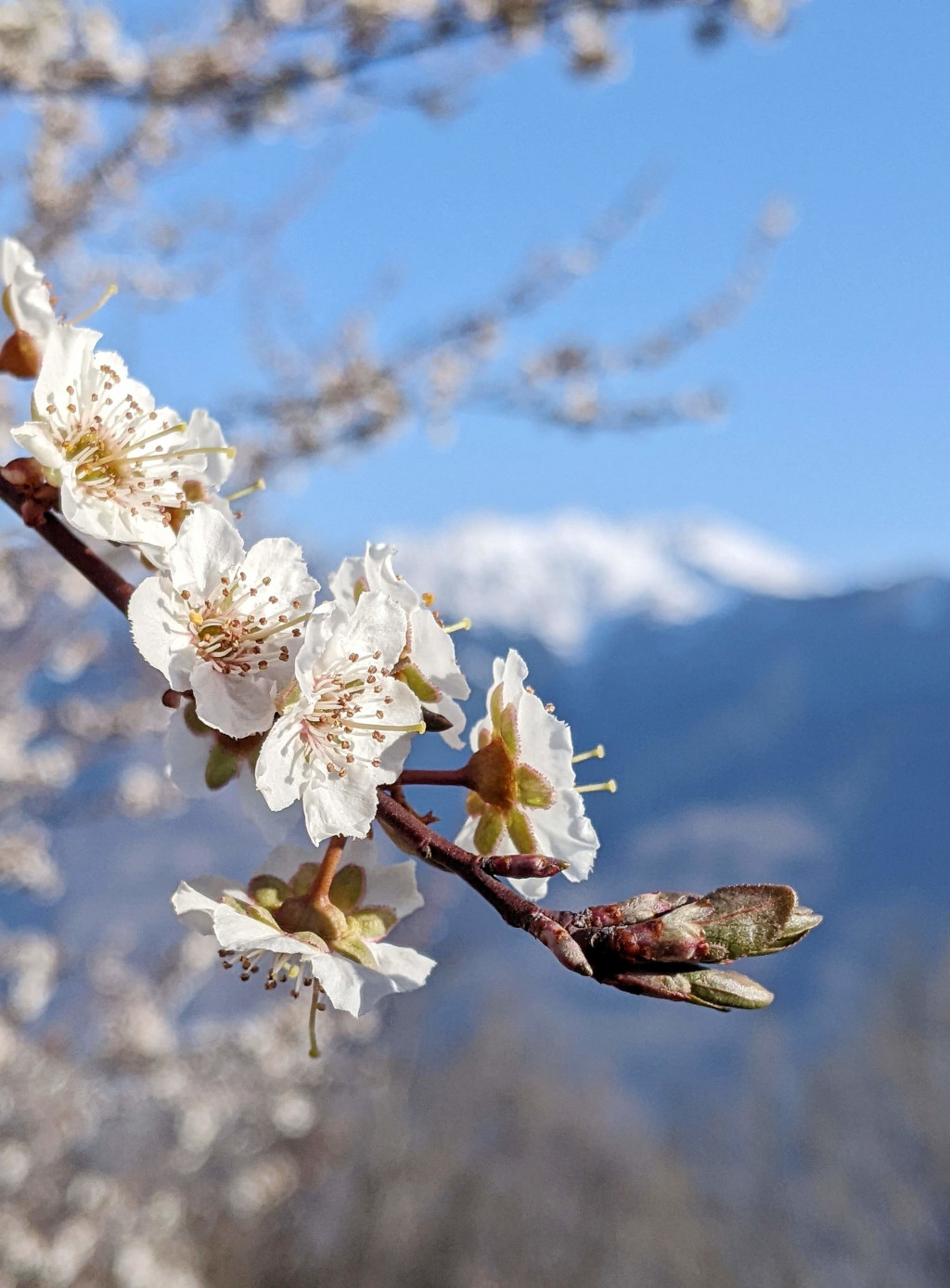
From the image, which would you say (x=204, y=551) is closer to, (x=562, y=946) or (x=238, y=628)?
(x=238, y=628)

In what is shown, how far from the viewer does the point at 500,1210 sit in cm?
742

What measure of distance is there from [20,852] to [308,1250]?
4378 millimetres

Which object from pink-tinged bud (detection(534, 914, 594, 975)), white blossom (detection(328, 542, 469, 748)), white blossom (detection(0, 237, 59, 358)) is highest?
white blossom (detection(0, 237, 59, 358))

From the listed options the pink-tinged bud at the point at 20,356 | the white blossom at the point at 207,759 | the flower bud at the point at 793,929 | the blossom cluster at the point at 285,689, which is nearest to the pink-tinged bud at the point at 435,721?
the blossom cluster at the point at 285,689

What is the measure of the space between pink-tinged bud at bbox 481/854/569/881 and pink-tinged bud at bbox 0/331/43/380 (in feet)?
1.39

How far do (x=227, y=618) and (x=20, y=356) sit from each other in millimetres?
236

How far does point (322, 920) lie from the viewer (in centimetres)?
54

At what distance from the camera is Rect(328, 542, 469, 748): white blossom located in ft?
1.85

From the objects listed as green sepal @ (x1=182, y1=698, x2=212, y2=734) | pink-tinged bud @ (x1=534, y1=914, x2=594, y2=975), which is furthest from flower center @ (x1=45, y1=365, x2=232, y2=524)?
pink-tinged bud @ (x1=534, y1=914, x2=594, y2=975)

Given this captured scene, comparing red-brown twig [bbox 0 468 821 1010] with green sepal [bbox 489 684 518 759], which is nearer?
red-brown twig [bbox 0 468 821 1010]

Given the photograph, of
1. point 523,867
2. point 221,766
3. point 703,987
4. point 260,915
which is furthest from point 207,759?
point 703,987

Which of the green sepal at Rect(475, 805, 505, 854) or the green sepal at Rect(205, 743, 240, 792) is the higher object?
the green sepal at Rect(205, 743, 240, 792)

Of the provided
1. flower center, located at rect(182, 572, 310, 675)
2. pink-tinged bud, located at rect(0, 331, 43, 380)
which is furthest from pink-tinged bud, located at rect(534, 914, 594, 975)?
pink-tinged bud, located at rect(0, 331, 43, 380)

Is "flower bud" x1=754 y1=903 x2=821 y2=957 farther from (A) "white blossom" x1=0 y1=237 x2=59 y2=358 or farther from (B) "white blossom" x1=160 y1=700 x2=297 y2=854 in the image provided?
(A) "white blossom" x1=0 y1=237 x2=59 y2=358
